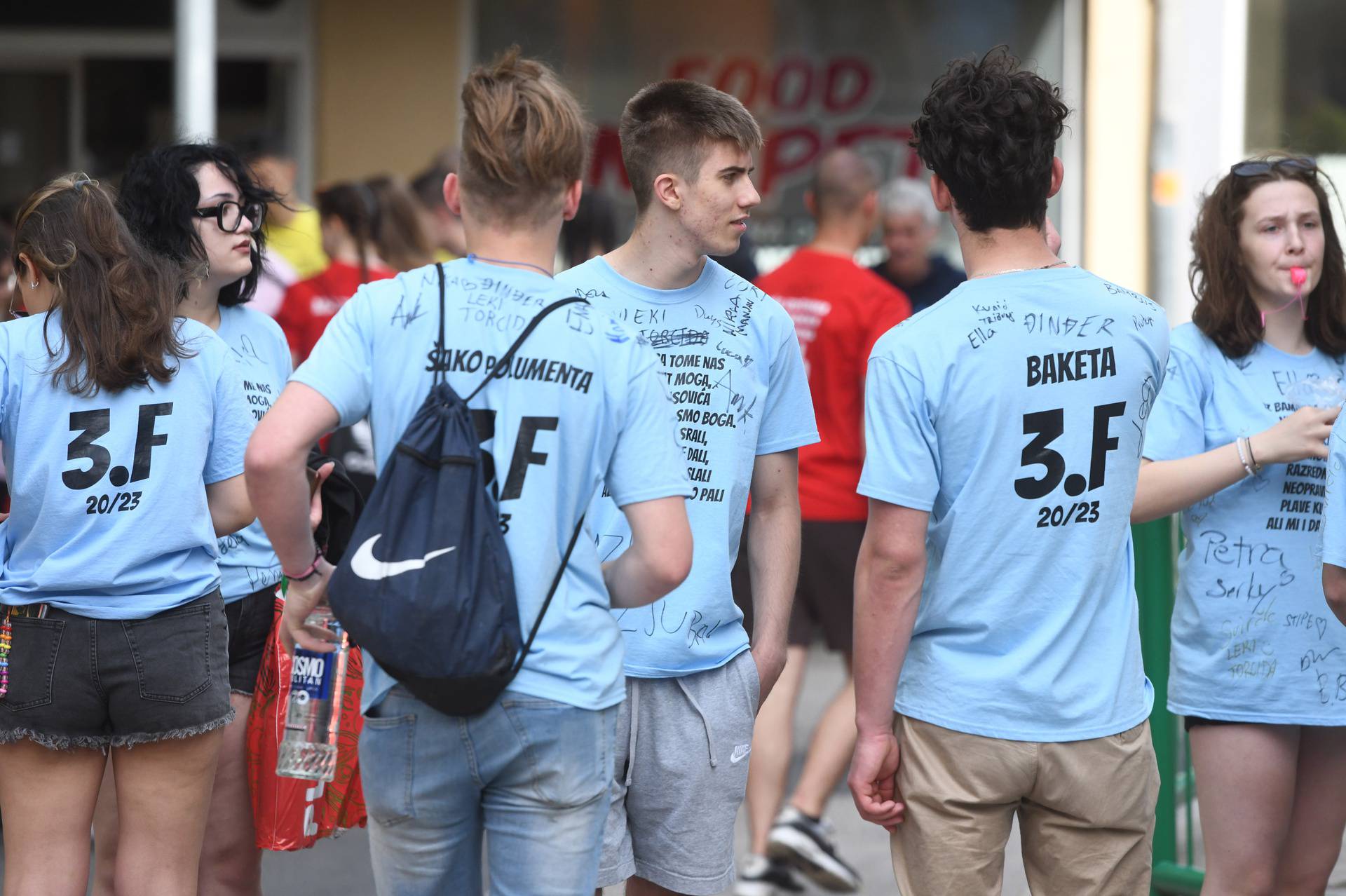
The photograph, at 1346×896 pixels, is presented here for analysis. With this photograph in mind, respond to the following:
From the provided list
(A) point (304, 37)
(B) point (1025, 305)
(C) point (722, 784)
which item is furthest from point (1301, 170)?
(A) point (304, 37)

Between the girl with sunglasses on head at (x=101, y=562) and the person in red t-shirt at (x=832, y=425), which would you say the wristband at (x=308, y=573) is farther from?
the person in red t-shirt at (x=832, y=425)

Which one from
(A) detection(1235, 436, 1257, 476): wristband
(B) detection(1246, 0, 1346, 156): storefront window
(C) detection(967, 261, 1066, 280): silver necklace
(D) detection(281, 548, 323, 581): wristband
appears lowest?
(D) detection(281, 548, 323, 581): wristband

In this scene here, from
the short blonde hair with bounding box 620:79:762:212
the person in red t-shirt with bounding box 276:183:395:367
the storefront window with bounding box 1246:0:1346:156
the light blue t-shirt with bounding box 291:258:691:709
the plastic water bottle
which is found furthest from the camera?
the storefront window with bounding box 1246:0:1346:156

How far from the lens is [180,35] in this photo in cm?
670

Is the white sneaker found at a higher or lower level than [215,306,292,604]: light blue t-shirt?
lower

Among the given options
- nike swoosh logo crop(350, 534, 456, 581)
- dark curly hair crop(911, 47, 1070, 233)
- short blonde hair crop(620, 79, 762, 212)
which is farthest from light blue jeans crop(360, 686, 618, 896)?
short blonde hair crop(620, 79, 762, 212)

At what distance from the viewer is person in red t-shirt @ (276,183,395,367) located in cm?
605

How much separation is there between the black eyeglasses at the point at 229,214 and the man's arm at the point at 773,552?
1.42 metres

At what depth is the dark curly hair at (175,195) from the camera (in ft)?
12.1

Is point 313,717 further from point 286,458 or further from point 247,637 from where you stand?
point 286,458

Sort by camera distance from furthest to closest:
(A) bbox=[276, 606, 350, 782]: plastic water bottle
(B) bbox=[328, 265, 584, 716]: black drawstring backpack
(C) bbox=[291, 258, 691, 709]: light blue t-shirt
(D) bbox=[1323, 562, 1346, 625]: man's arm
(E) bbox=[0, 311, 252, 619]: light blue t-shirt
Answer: (A) bbox=[276, 606, 350, 782]: plastic water bottle
(E) bbox=[0, 311, 252, 619]: light blue t-shirt
(D) bbox=[1323, 562, 1346, 625]: man's arm
(C) bbox=[291, 258, 691, 709]: light blue t-shirt
(B) bbox=[328, 265, 584, 716]: black drawstring backpack

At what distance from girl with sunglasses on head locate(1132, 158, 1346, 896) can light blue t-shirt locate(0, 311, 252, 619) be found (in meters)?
2.01

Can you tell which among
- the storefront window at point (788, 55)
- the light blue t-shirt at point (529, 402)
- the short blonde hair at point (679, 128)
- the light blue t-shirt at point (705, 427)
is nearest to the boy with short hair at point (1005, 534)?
the light blue t-shirt at point (705, 427)

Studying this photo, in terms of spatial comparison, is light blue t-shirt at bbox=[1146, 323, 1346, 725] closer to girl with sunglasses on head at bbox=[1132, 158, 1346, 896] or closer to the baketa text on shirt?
girl with sunglasses on head at bbox=[1132, 158, 1346, 896]
